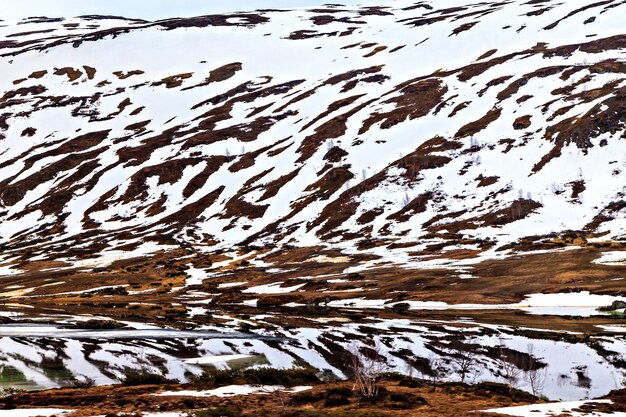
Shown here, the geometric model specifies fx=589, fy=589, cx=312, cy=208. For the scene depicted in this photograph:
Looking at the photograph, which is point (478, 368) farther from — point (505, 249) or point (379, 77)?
point (379, 77)

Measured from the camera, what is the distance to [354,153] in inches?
4897

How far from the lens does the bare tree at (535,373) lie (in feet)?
75.9

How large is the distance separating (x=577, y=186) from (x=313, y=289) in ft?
175

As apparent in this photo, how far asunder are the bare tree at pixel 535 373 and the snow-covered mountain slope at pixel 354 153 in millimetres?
48726

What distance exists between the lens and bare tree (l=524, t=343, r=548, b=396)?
23.1 meters

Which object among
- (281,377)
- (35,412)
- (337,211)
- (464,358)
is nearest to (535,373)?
(464,358)

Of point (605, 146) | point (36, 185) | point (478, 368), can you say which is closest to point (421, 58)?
point (605, 146)

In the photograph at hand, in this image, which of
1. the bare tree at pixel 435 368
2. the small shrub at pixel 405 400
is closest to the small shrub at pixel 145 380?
the small shrub at pixel 405 400

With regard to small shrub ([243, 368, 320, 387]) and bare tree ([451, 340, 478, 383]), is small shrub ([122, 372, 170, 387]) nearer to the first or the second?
small shrub ([243, 368, 320, 387])

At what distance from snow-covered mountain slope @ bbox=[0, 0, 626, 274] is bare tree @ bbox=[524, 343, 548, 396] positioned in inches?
1918

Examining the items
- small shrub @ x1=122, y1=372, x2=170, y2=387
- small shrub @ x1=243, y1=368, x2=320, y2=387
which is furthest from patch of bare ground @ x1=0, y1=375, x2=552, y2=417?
small shrub @ x1=243, y1=368, x2=320, y2=387

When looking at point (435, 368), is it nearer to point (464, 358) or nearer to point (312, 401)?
point (464, 358)

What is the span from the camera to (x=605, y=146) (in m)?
100

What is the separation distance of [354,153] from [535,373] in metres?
100
